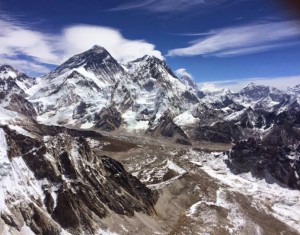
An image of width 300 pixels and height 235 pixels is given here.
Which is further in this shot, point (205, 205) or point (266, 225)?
point (205, 205)

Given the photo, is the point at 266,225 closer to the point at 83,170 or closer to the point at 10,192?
the point at 83,170

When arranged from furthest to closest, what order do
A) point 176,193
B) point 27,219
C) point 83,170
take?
point 176,193 → point 83,170 → point 27,219

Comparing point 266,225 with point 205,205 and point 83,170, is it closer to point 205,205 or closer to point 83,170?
point 205,205

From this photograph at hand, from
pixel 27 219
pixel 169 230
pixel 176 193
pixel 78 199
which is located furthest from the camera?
pixel 176 193

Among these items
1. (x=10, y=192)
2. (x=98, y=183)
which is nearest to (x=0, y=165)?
(x=10, y=192)

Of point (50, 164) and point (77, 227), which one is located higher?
point (50, 164)

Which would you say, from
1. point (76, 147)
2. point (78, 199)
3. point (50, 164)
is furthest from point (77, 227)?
point (76, 147)

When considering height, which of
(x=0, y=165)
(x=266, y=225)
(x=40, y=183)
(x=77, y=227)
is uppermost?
(x=0, y=165)
